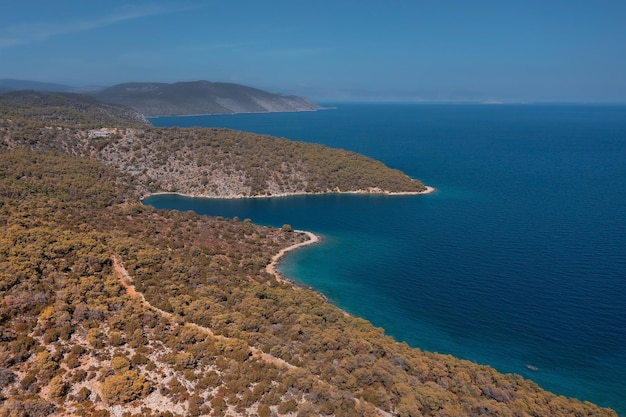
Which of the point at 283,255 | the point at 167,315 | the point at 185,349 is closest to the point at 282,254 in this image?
the point at 283,255

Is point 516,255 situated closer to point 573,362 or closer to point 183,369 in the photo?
point 573,362

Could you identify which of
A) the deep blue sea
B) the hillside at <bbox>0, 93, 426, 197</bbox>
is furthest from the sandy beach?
the hillside at <bbox>0, 93, 426, 197</bbox>

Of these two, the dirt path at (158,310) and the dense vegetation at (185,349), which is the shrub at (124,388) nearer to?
the dense vegetation at (185,349)

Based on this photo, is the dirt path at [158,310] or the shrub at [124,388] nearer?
the shrub at [124,388]

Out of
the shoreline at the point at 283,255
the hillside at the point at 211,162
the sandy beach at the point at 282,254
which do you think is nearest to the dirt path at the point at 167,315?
the shoreline at the point at 283,255

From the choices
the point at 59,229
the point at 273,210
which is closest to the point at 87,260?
the point at 59,229

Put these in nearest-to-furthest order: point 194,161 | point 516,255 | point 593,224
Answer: point 516,255, point 593,224, point 194,161

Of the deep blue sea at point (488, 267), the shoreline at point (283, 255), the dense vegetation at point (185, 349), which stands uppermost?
the dense vegetation at point (185, 349)
